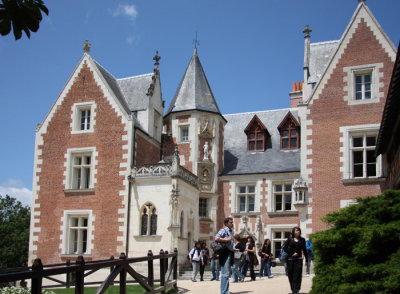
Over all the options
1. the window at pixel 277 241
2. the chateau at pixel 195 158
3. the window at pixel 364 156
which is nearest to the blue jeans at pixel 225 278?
the chateau at pixel 195 158

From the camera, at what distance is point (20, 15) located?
4543 millimetres

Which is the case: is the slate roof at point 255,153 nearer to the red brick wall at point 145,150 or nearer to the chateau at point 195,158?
the chateau at point 195,158

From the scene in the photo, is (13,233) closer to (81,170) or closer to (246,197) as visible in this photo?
(81,170)

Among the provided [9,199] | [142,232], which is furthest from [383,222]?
[9,199]

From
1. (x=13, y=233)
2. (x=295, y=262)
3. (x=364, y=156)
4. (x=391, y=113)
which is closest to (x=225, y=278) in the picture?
(x=295, y=262)

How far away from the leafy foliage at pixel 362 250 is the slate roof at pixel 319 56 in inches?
669

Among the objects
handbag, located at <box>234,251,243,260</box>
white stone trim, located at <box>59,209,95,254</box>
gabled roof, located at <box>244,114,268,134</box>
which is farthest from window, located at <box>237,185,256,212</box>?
handbag, located at <box>234,251,243,260</box>

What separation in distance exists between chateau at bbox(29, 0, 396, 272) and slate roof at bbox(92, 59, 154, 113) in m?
0.08

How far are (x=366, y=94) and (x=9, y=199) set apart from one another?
48.6m

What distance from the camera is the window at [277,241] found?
26312 millimetres

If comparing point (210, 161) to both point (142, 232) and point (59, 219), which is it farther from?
point (59, 219)

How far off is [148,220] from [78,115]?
280 inches

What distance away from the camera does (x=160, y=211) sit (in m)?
23.8

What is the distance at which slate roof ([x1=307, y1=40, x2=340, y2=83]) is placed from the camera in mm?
25359
